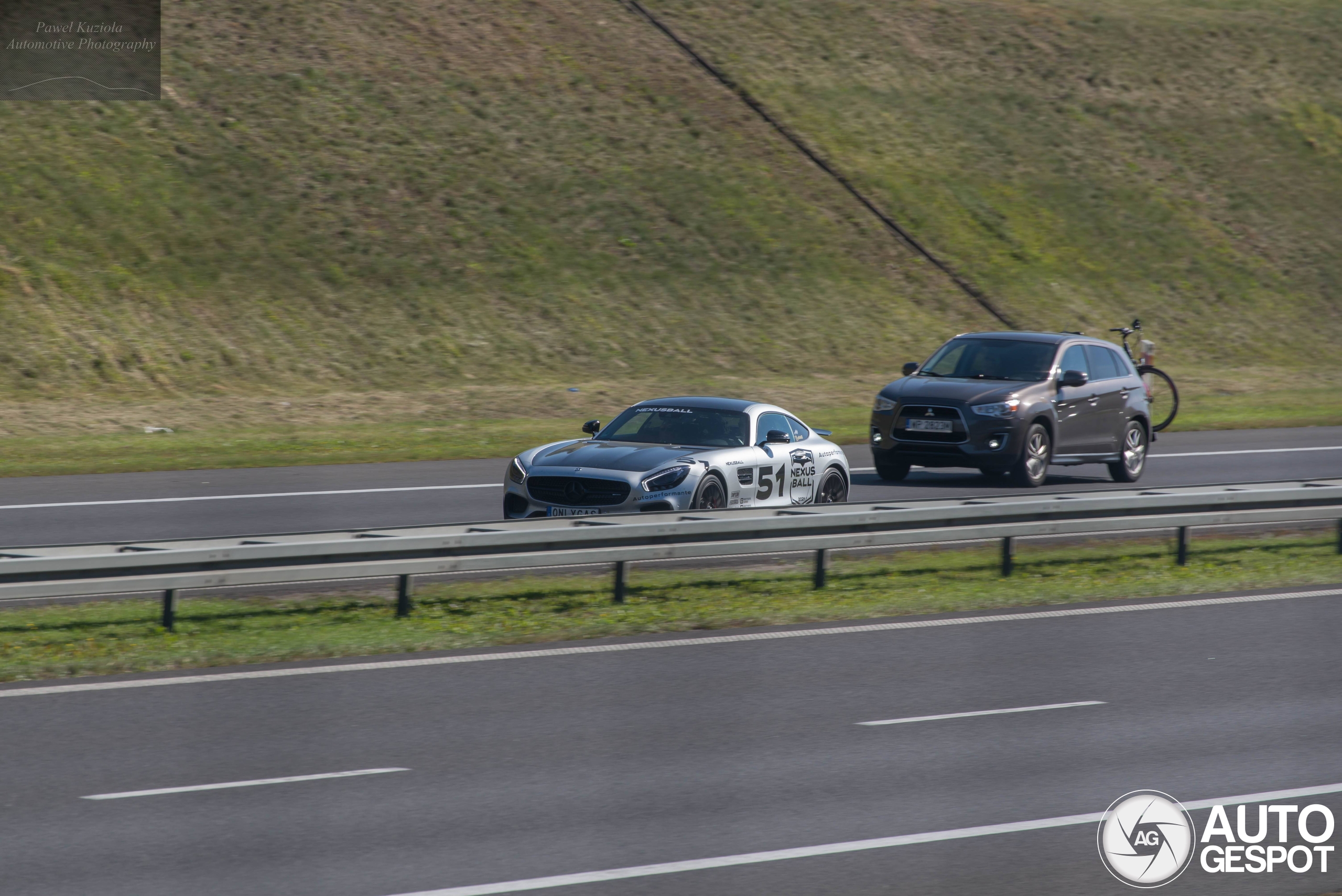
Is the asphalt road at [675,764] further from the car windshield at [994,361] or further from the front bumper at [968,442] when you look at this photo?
the car windshield at [994,361]

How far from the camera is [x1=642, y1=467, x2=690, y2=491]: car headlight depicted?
13.8m

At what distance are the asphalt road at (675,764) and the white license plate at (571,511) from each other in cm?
316

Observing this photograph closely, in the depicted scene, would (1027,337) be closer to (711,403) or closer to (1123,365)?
(1123,365)

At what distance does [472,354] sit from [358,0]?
16.0 m

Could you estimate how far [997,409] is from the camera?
18.9m

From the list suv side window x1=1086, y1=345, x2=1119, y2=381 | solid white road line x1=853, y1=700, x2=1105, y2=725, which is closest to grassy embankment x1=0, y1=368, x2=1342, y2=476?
suv side window x1=1086, y1=345, x2=1119, y2=381

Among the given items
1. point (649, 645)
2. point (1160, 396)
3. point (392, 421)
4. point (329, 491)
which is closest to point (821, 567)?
point (649, 645)

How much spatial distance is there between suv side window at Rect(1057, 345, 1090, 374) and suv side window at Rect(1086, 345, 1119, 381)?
0.09 m

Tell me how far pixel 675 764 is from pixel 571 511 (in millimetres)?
6259

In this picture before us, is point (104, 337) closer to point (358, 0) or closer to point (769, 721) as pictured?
point (358, 0)

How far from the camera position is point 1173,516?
13.9m

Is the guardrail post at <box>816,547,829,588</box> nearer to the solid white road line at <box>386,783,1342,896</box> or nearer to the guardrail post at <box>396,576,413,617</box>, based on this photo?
the guardrail post at <box>396,576,413,617</box>

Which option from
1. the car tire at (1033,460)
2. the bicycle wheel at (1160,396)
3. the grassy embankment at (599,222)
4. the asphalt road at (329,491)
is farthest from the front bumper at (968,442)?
the grassy embankment at (599,222)

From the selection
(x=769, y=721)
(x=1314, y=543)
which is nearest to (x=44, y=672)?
(x=769, y=721)
